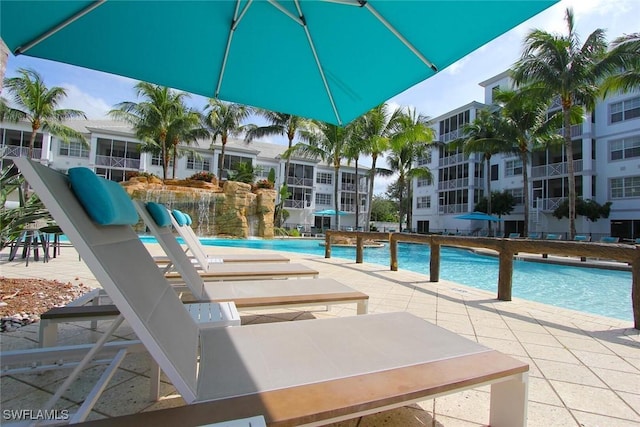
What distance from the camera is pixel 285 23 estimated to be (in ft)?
8.04

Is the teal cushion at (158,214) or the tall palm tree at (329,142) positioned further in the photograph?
the tall palm tree at (329,142)

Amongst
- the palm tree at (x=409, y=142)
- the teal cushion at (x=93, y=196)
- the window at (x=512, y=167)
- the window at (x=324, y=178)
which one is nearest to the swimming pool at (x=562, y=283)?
the teal cushion at (x=93, y=196)

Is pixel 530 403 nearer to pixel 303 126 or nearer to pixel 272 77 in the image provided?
pixel 272 77

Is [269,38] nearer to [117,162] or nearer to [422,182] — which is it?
[117,162]

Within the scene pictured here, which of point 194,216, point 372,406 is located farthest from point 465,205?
point 372,406

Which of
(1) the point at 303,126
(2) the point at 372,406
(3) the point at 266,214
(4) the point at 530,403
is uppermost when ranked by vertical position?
(1) the point at 303,126

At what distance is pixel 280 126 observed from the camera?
22.4 m

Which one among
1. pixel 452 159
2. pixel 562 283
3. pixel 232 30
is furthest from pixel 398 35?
pixel 452 159

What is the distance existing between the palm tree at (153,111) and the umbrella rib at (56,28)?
804 inches

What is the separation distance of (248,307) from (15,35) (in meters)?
2.47

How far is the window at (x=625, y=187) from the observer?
1902cm

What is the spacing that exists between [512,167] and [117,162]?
31.0 meters

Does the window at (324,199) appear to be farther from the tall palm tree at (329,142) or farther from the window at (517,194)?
the window at (517,194)

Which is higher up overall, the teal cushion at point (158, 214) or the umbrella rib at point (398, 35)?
the umbrella rib at point (398, 35)
